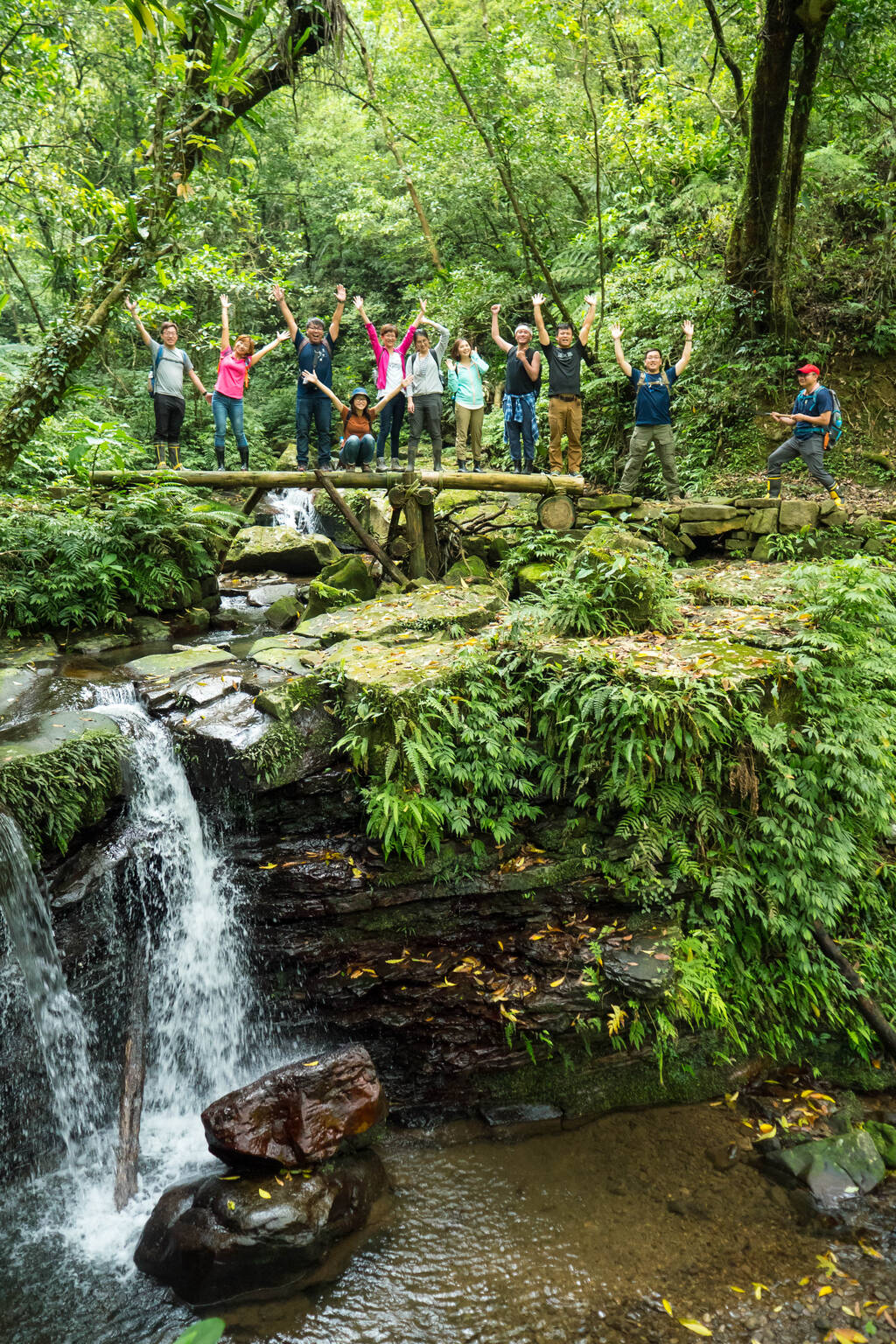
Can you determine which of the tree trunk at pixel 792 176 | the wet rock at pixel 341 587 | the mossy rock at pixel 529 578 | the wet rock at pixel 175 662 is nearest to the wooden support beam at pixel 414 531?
the wet rock at pixel 341 587

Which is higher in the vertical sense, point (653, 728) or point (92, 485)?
point (92, 485)

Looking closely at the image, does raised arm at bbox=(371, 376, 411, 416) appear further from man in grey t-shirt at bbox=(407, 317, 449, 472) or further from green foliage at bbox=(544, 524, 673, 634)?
green foliage at bbox=(544, 524, 673, 634)

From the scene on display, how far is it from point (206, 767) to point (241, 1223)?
2970mm

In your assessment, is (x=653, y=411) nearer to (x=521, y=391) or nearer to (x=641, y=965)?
(x=521, y=391)

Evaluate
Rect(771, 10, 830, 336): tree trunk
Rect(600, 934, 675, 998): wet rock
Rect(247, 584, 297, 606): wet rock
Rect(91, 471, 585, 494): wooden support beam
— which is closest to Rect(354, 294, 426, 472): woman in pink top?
Rect(91, 471, 585, 494): wooden support beam

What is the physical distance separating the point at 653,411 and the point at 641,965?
297 inches

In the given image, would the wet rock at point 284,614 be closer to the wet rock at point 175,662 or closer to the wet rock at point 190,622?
the wet rock at point 190,622

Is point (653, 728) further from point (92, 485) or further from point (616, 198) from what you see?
point (616, 198)

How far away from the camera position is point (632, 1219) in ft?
16.1

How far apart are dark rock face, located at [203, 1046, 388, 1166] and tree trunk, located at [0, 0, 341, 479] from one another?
6295mm

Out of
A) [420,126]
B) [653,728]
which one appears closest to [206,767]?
[653,728]

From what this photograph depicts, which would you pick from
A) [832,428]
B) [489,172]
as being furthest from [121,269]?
[489,172]

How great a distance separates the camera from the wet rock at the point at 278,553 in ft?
37.1

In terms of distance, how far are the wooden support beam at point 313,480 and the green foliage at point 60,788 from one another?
4635 mm
